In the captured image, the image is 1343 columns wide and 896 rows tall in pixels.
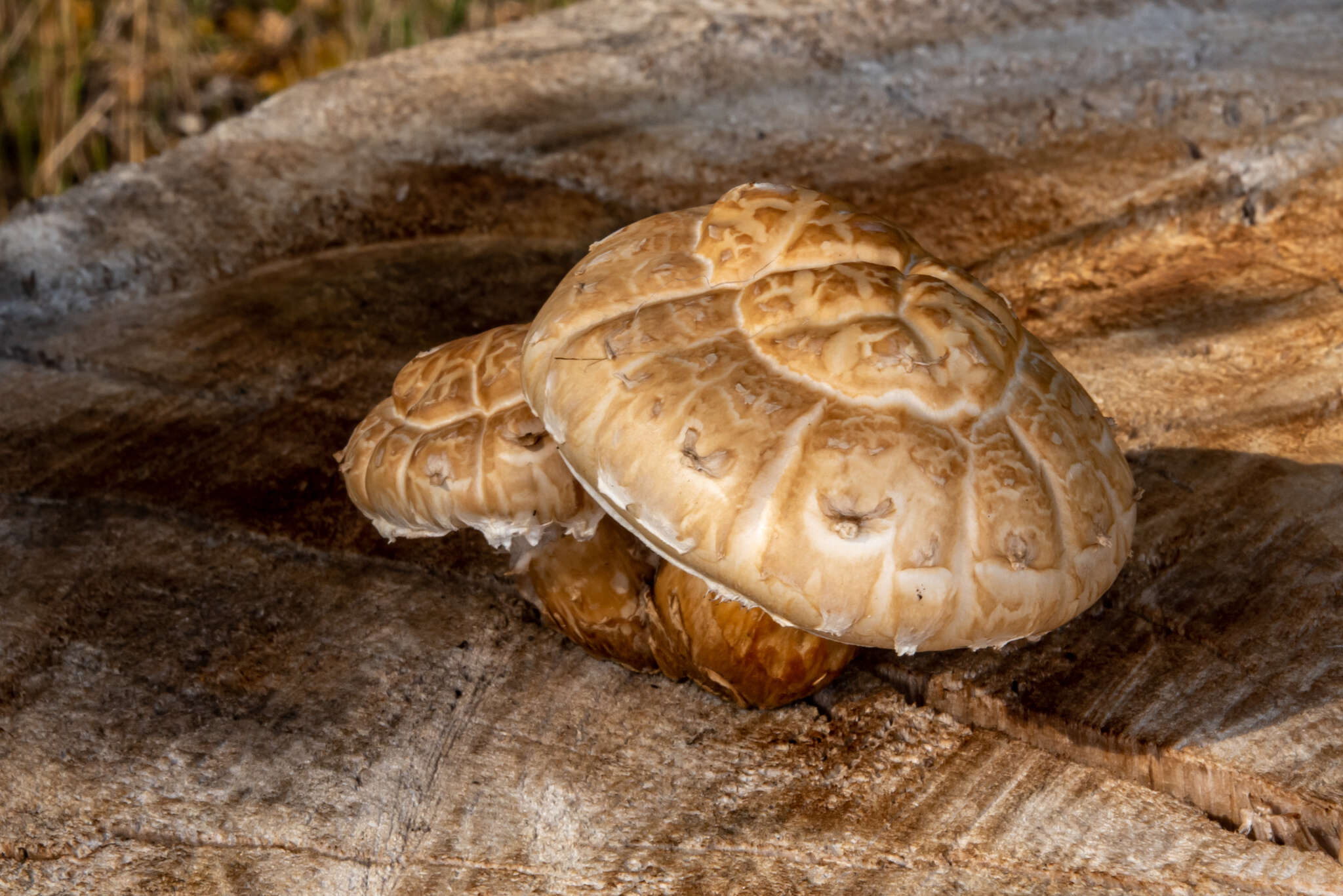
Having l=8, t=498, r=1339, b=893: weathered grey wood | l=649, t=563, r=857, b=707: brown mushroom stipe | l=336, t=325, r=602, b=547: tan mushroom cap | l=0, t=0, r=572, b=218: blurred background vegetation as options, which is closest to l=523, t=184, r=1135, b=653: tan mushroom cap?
l=336, t=325, r=602, b=547: tan mushroom cap

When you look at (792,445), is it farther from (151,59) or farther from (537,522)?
(151,59)

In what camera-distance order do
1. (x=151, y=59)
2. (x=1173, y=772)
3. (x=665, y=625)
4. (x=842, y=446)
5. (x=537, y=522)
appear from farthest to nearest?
(x=151, y=59) → (x=665, y=625) → (x=537, y=522) → (x=1173, y=772) → (x=842, y=446)

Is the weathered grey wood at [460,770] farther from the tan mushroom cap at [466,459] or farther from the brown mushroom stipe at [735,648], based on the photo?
the tan mushroom cap at [466,459]

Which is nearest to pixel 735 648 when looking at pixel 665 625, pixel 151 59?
pixel 665 625

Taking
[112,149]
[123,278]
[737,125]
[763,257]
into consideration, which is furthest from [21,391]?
[112,149]

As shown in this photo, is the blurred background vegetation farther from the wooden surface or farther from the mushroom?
the mushroom

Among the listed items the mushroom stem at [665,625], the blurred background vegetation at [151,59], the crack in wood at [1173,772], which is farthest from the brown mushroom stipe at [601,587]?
the blurred background vegetation at [151,59]
